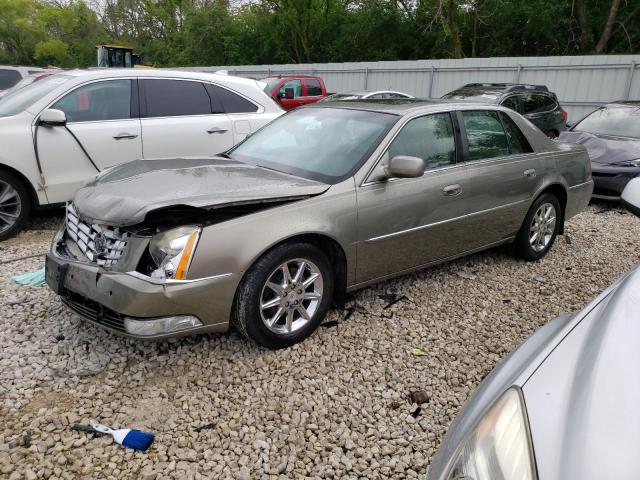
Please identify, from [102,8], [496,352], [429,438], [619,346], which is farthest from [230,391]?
[102,8]

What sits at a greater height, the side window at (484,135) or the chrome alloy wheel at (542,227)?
the side window at (484,135)

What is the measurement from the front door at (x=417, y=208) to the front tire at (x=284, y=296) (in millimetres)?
364

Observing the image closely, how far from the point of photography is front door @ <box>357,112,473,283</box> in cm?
338

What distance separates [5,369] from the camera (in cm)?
288

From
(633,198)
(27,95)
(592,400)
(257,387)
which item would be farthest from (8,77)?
(592,400)

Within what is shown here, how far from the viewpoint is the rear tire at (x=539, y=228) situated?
15.3ft

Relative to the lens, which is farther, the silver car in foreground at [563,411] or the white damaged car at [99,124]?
the white damaged car at [99,124]

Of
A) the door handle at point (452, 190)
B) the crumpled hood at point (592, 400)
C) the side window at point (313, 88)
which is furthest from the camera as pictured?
the side window at point (313, 88)

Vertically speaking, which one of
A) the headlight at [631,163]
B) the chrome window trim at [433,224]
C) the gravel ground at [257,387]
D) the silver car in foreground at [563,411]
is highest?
the silver car in foreground at [563,411]

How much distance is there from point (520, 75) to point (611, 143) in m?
9.79

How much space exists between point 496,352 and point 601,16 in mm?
24707

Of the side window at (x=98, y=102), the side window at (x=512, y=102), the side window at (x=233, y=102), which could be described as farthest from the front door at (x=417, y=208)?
the side window at (x=512, y=102)

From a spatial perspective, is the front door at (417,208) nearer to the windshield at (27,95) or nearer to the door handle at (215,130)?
the door handle at (215,130)

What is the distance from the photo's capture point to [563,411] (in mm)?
1312
